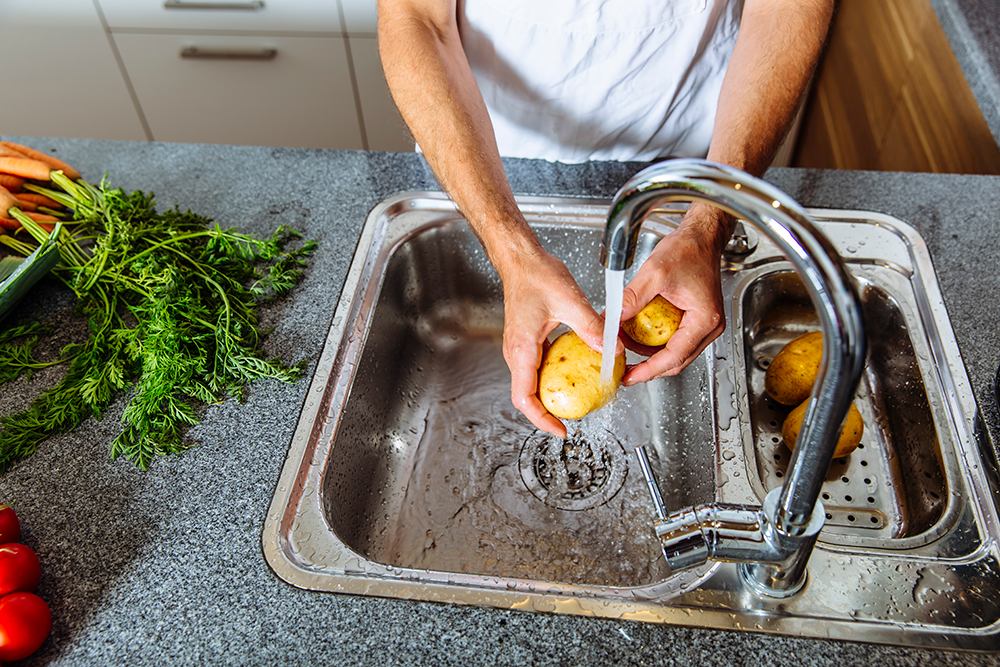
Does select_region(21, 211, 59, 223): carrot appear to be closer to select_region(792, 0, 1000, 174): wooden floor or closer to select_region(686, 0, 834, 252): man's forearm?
select_region(686, 0, 834, 252): man's forearm

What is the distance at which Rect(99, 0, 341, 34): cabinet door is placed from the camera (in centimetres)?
233

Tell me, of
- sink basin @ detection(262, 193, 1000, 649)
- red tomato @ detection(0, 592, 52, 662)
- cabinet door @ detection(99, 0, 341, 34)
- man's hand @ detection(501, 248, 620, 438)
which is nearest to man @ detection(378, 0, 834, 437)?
man's hand @ detection(501, 248, 620, 438)

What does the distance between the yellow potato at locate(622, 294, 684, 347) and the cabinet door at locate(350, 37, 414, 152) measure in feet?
5.47

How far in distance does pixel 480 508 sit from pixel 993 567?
65 cm

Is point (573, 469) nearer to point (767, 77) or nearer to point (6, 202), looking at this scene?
point (767, 77)

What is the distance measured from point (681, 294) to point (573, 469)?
0.38 metres

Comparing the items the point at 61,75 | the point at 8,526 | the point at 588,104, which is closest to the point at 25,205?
the point at 8,526

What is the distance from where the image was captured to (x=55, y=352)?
1003mm

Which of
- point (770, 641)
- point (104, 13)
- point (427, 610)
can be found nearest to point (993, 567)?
point (770, 641)

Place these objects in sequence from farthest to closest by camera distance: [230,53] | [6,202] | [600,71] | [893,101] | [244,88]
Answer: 1. [244,88]
2. [230,53]
3. [893,101]
4. [600,71]
5. [6,202]

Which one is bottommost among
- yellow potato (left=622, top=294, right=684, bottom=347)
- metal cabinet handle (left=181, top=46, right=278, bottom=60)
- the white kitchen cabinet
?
metal cabinet handle (left=181, top=46, right=278, bottom=60)

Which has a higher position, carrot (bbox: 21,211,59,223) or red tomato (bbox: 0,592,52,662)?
carrot (bbox: 21,211,59,223)

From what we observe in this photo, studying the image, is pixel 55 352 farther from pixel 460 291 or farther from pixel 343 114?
pixel 343 114

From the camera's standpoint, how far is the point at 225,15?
7.79 ft
